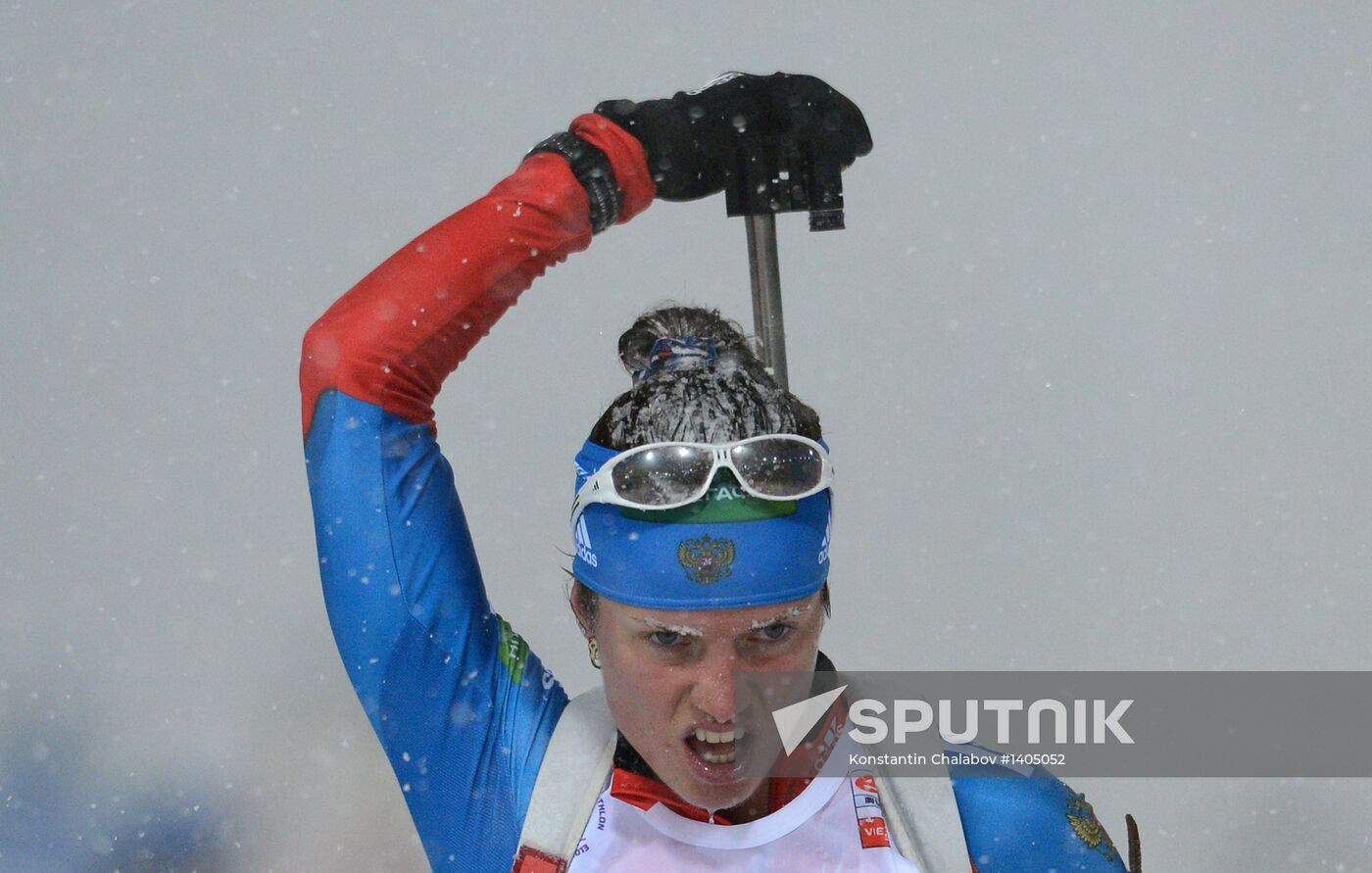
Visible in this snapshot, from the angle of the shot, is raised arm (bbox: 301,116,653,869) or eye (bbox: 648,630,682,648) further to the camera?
raised arm (bbox: 301,116,653,869)

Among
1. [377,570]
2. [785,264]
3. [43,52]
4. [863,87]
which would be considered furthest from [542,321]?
Result: [377,570]

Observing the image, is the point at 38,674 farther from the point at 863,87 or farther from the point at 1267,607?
the point at 1267,607

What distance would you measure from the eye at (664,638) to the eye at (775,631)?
0.08 m

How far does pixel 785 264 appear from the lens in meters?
3.63

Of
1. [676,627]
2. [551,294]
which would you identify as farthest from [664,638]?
[551,294]

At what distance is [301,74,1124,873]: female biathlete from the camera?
134 cm

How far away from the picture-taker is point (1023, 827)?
1.43 m

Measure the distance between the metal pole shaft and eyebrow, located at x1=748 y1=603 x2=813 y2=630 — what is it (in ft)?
1.12

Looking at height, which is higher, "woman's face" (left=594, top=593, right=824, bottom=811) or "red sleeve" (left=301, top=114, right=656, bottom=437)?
"red sleeve" (left=301, top=114, right=656, bottom=437)

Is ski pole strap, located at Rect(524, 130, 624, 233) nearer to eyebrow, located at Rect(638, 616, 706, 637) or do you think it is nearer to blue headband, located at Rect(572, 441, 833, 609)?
blue headband, located at Rect(572, 441, 833, 609)

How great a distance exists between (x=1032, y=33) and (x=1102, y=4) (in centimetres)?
18

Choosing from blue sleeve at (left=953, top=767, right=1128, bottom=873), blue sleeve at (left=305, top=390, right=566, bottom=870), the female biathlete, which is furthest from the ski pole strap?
blue sleeve at (left=953, top=767, right=1128, bottom=873)

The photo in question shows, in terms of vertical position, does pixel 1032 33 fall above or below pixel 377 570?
above

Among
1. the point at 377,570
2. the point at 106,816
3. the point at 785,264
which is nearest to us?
the point at 377,570
